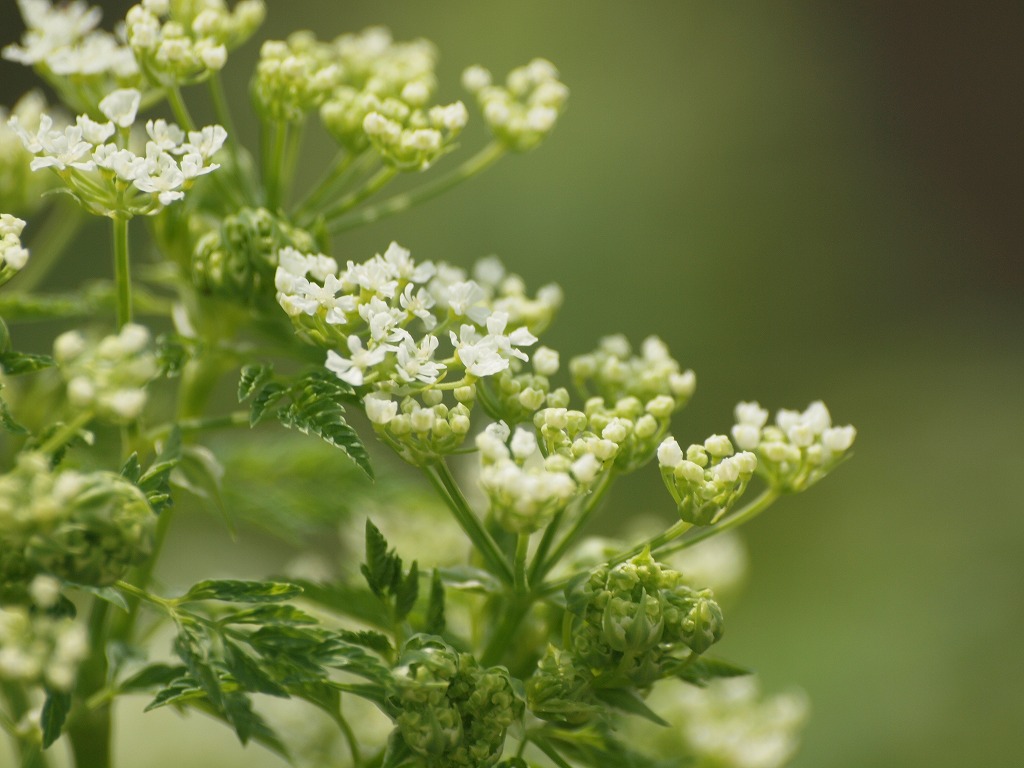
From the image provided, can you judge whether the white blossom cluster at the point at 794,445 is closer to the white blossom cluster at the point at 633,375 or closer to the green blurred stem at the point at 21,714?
the white blossom cluster at the point at 633,375

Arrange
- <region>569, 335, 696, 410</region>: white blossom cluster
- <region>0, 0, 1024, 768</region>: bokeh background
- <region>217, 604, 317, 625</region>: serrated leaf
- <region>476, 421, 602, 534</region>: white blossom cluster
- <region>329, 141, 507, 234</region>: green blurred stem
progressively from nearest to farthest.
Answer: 1. <region>476, 421, 602, 534</region>: white blossom cluster
2. <region>217, 604, 317, 625</region>: serrated leaf
3. <region>569, 335, 696, 410</region>: white blossom cluster
4. <region>329, 141, 507, 234</region>: green blurred stem
5. <region>0, 0, 1024, 768</region>: bokeh background

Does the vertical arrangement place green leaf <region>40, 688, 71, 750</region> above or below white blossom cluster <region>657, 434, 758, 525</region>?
below

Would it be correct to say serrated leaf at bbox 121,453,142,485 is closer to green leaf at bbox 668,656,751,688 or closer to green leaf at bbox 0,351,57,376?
green leaf at bbox 0,351,57,376

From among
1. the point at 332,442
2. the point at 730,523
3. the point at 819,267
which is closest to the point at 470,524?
the point at 332,442

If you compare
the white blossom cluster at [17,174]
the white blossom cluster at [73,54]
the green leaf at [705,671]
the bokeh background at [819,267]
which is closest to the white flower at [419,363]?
the green leaf at [705,671]

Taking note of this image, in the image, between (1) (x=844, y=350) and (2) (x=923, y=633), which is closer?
(2) (x=923, y=633)

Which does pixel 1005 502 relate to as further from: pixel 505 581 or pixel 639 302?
pixel 505 581

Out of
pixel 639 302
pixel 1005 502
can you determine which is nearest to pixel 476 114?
pixel 639 302

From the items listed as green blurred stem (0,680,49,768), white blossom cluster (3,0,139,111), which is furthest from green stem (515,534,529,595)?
white blossom cluster (3,0,139,111)
